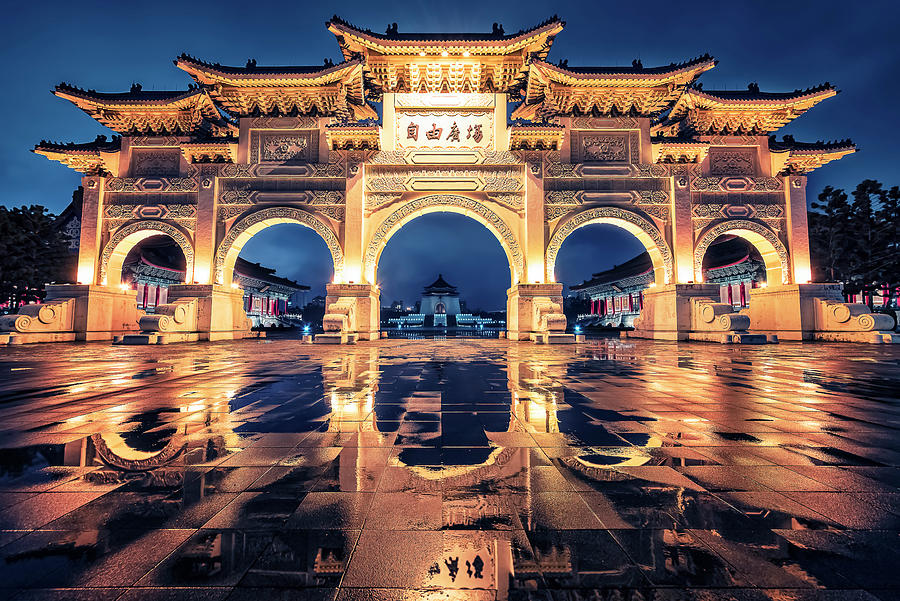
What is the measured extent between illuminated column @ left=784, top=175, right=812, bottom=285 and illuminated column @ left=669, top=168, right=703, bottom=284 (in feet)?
12.8

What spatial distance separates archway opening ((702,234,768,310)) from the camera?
20.6 meters

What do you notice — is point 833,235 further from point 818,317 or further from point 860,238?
point 818,317

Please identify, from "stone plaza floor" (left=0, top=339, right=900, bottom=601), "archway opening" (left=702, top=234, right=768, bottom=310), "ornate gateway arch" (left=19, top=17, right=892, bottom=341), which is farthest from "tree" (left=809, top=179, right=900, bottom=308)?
"stone plaza floor" (left=0, top=339, right=900, bottom=601)

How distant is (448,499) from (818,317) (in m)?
18.7

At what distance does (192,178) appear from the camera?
14836mm

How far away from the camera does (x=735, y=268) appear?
2244 cm

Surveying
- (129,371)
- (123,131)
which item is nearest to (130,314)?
(123,131)

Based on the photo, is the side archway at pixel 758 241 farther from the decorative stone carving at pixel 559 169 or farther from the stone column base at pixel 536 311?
the stone column base at pixel 536 311

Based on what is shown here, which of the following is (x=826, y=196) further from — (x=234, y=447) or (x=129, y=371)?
(x=129, y=371)

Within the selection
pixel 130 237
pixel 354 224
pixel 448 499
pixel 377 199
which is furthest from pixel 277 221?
pixel 448 499

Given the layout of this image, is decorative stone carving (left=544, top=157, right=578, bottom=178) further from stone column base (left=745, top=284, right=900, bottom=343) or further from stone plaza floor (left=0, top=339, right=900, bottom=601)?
stone plaza floor (left=0, top=339, right=900, bottom=601)

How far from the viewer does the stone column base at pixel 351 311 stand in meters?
13.5

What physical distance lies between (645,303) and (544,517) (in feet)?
56.5

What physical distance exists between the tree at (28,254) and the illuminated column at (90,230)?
6.27m
